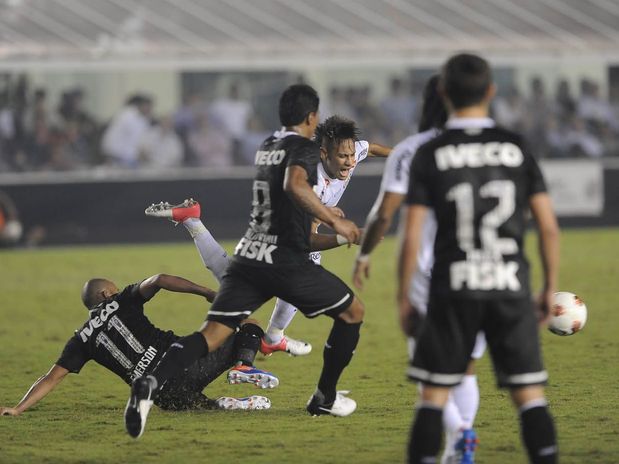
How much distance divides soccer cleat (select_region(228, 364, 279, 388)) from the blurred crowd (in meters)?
15.4

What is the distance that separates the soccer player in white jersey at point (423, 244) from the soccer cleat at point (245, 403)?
2.22m

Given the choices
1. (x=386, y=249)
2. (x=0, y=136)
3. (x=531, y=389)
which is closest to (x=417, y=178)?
(x=531, y=389)

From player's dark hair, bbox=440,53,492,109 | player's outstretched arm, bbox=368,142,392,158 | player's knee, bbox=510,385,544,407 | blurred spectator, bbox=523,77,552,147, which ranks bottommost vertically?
player's knee, bbox=510,385,544,407

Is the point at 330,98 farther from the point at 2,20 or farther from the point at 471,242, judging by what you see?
the point at 471,242

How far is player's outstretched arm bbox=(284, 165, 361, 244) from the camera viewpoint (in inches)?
252

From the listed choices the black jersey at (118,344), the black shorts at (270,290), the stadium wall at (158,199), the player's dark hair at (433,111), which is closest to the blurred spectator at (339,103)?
the stadium wall at (158,199)

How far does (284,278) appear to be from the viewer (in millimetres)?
6723

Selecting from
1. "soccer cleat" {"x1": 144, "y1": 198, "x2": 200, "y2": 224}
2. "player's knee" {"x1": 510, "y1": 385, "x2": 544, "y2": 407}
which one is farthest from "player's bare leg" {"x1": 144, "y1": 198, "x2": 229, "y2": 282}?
"player's knee" {"x1": 510, "y1": 385, "x2": 544, "y2": 407}

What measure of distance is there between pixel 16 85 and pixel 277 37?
17.2 feet

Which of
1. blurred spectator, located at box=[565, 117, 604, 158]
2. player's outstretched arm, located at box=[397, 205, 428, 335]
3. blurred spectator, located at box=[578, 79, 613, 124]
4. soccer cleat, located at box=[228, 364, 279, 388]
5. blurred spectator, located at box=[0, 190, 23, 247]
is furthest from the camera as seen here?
blurred spectator, located at box=[578, 79, 613, 124]

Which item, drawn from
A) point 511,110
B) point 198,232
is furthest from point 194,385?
point 511,110

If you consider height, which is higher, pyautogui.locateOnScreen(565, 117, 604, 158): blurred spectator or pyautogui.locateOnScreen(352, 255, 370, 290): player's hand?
pyautogui.locateOnScreen(565, 117, 604, 158): blurred spectator

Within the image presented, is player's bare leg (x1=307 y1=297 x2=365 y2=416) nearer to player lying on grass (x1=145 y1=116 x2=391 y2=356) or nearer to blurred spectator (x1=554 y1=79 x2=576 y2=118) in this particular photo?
player lying on grass (x1=145 y1=116 x2=391 y2=356)

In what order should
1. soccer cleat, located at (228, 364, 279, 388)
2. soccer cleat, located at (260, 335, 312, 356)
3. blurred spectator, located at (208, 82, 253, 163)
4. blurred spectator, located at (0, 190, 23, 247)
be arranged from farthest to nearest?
blurred spectator, located at (208, 82, 253, 163) → blurred spectator, located at (0, 190, 23, 247) → soccer cleat, located at (260, 335, 312, 356) → soccer cleat, located at (228, 364, 279, 388)
